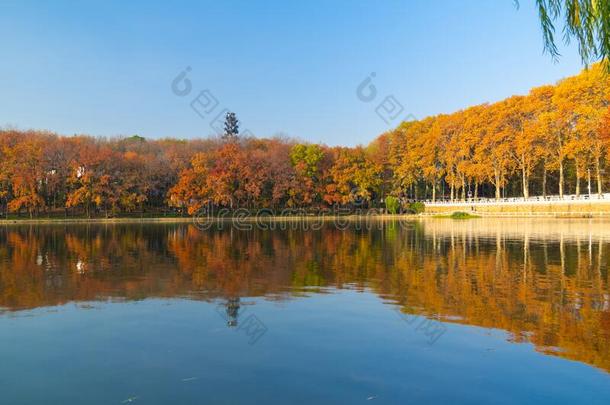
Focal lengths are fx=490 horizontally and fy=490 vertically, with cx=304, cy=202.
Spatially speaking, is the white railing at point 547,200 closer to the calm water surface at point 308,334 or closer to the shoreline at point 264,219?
the shoreline at point 264,219

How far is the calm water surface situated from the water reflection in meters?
0.07

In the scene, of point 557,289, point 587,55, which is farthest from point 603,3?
point 557,289

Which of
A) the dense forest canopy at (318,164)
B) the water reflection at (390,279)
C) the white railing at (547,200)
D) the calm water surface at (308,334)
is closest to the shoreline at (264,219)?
the white railing at (547,200)

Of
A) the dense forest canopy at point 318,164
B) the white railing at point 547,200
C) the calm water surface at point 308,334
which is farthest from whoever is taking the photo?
the dense forest canopy at point 318,164

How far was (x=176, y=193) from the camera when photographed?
231ft

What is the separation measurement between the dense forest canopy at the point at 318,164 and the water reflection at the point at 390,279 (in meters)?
39.1

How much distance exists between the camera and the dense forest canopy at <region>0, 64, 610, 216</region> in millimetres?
62281

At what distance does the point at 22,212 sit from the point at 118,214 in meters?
14.4

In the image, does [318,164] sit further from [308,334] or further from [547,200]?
[308,334]

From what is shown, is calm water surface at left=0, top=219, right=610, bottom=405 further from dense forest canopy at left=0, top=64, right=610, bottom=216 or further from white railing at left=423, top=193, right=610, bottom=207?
dense forest canopy at left=0, top=64, right=610, bottom=216

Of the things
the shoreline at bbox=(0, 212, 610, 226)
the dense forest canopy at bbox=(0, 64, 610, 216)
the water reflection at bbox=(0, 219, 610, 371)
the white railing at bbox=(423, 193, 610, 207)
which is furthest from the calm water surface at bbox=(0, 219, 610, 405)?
the dense forest canopy at bbox=(0, 64, 610, 216)

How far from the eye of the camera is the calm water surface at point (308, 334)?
7.11m

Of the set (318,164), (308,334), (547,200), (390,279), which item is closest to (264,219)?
(318,164)

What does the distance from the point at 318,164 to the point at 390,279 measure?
62487mm
